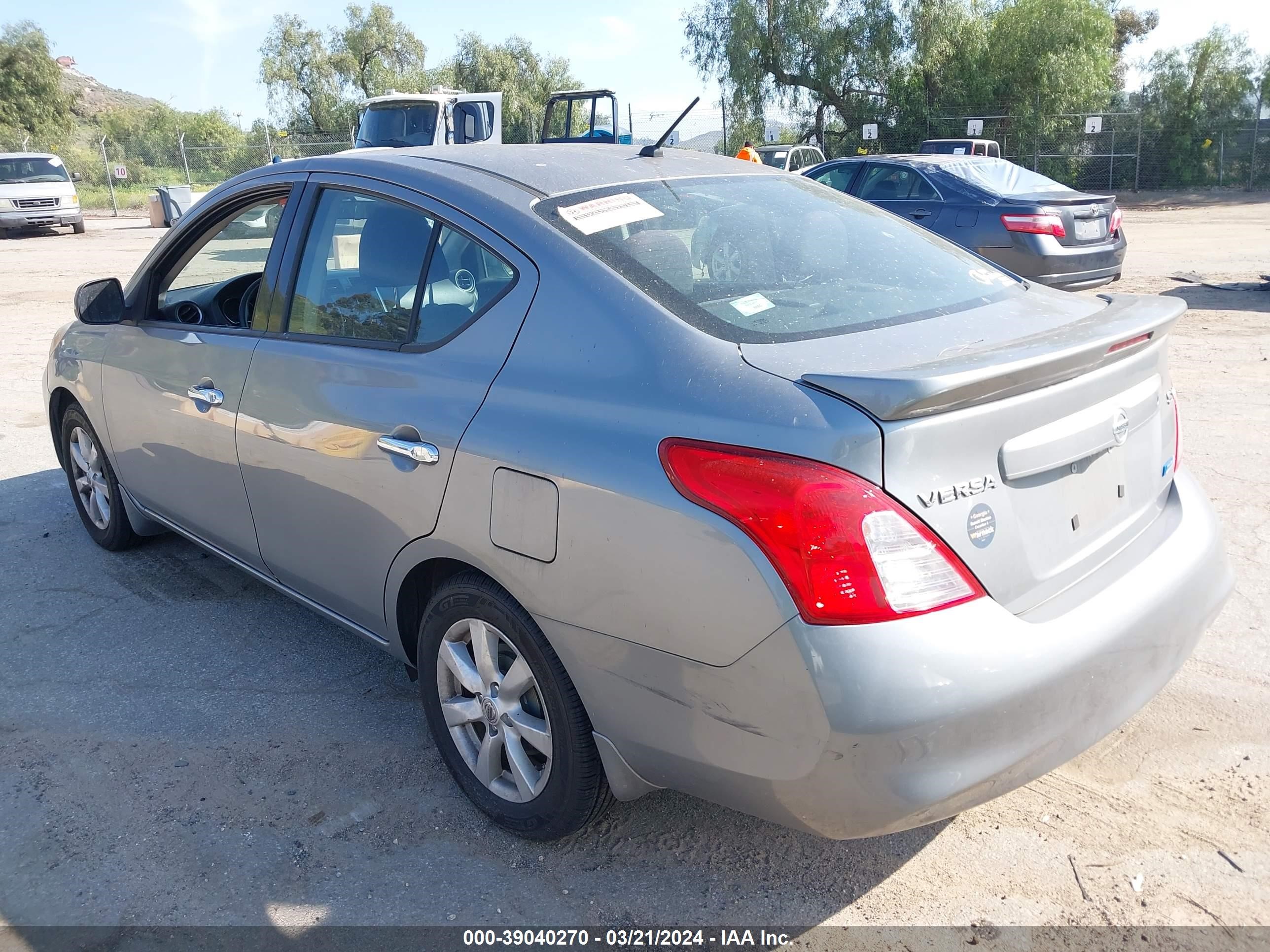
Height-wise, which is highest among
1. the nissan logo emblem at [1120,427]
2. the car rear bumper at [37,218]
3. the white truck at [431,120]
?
the white truck at [431,120]

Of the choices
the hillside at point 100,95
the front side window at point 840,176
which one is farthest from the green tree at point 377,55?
the hillside at point 100,95

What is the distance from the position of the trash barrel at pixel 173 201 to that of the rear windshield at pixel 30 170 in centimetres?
235

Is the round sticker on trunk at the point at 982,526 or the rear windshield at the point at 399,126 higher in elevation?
the rear windshield at the point at 399,126

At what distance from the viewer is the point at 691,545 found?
2.04 m

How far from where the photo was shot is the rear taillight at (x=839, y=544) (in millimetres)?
1939

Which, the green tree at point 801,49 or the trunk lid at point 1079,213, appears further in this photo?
the green tree at point 801,49

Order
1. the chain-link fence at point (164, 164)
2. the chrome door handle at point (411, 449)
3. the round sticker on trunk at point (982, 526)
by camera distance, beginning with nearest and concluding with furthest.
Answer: the round sticker on trunk at point (982, 526) < the chrome door handle at point (411, 449) < the chain-link fence at point (164, 164)

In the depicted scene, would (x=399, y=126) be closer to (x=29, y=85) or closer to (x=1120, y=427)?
(x=1120, y=427)

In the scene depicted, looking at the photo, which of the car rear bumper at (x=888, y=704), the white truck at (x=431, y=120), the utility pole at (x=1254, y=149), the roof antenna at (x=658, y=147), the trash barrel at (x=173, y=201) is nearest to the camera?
the car rear bumper at (x=888, y=704)

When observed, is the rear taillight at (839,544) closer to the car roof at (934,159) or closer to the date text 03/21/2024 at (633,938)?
the date text 03/21/2024 at (633,938)

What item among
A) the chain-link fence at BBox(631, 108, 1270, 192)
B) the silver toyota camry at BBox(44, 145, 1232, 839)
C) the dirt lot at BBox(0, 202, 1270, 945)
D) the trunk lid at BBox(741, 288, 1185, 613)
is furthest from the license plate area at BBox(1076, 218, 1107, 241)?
the chain-link fence at BBox(631, 108, 1270, 192)

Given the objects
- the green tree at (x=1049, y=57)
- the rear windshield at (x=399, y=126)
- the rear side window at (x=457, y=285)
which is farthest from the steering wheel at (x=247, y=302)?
the green tree at (x=1049, y=57)

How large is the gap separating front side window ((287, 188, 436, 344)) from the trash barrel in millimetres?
23011

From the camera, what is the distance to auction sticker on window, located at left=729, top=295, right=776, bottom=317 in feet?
8.13
